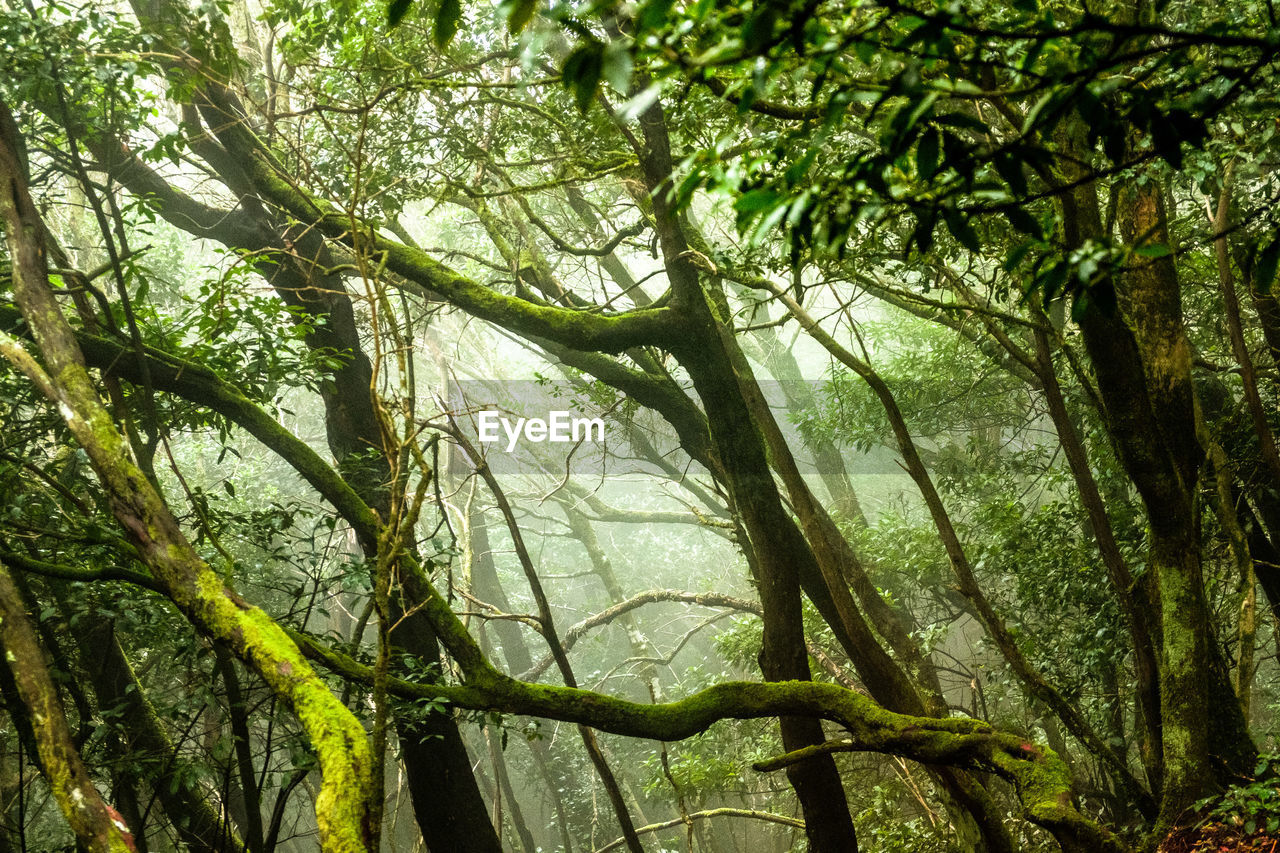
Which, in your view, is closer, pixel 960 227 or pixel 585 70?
pixel 585 70

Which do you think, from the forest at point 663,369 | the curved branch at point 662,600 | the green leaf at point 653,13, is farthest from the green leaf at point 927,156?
the curved branch at point 662,600

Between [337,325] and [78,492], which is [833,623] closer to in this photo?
[337,325]

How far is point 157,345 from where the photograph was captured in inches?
167

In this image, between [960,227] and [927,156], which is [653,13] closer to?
[927,156]

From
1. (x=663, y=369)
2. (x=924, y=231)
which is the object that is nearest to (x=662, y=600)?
(x=663, y=369)

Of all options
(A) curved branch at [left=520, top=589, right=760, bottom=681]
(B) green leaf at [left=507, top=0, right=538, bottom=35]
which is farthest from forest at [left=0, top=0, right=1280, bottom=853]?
(A) curved branch at [left=520, top=589, right=760, bottom=681]

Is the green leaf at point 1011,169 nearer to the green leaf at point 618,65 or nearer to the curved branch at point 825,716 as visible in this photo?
the green leaf at point 618,65

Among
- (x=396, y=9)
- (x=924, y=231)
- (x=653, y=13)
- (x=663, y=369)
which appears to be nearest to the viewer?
(x=653, y=13)

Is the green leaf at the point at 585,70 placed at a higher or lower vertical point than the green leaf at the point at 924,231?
higher

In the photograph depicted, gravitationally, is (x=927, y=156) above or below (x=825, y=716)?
above

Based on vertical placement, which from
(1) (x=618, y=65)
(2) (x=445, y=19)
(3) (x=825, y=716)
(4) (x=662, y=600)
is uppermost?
(2) (x=445, y=19)

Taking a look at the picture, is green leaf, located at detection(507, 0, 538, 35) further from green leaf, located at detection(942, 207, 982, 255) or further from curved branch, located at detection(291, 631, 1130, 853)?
curved branch, located at detection(291, 631, 1130, 853)

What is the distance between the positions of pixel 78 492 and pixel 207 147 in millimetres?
2541

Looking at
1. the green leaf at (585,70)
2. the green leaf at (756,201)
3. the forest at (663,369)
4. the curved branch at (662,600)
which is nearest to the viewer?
the green leaf at (585,70)
